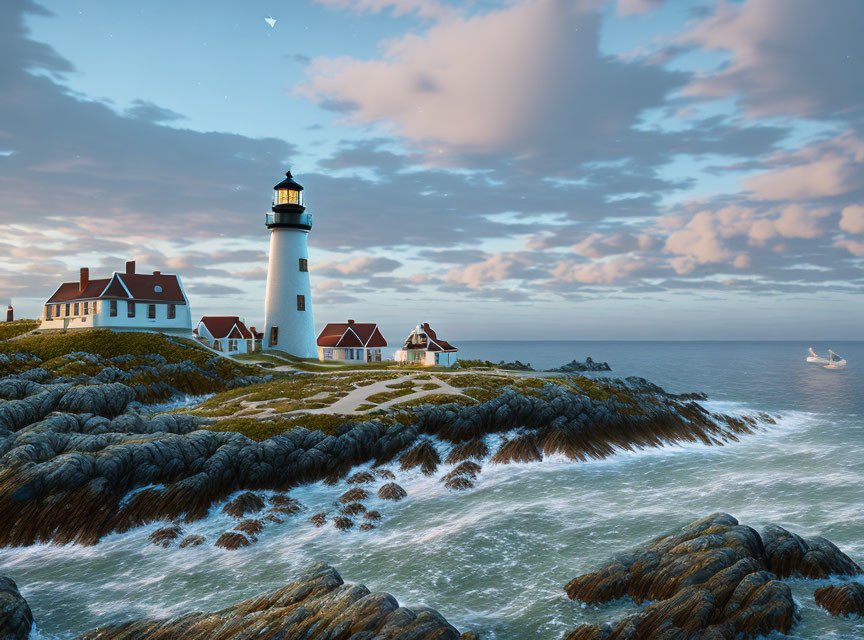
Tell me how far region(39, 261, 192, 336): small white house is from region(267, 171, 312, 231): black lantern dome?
1176 centimetres

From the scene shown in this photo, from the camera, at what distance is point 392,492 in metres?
22.2

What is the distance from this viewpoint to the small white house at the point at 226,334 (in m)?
60.8

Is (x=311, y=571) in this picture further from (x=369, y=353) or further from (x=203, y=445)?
(x=369, y=353)

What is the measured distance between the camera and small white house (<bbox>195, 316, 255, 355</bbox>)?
6078cm

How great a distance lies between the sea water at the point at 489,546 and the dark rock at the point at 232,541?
392mm

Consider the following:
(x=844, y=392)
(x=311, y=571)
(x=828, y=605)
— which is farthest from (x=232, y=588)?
A: (x=844, y=392)

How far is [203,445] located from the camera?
2253 centimetres

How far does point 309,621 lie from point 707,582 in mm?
8342

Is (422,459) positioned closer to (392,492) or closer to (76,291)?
(392,492)

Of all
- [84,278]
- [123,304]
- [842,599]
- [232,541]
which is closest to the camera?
[842,599]

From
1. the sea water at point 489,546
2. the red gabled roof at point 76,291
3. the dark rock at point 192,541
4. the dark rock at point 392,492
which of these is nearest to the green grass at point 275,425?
the sea water at point 489,546

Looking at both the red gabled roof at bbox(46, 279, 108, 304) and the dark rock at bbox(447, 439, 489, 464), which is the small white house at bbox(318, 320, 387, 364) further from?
the dark rock at bbox(447, 439, 489, 464)

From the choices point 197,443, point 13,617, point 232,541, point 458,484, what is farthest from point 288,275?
point 13,617

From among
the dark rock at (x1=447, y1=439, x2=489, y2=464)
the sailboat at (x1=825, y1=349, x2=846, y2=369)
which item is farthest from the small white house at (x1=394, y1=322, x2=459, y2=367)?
the sailboat at (x1=825, y1=349, x2=846, y2=369)
